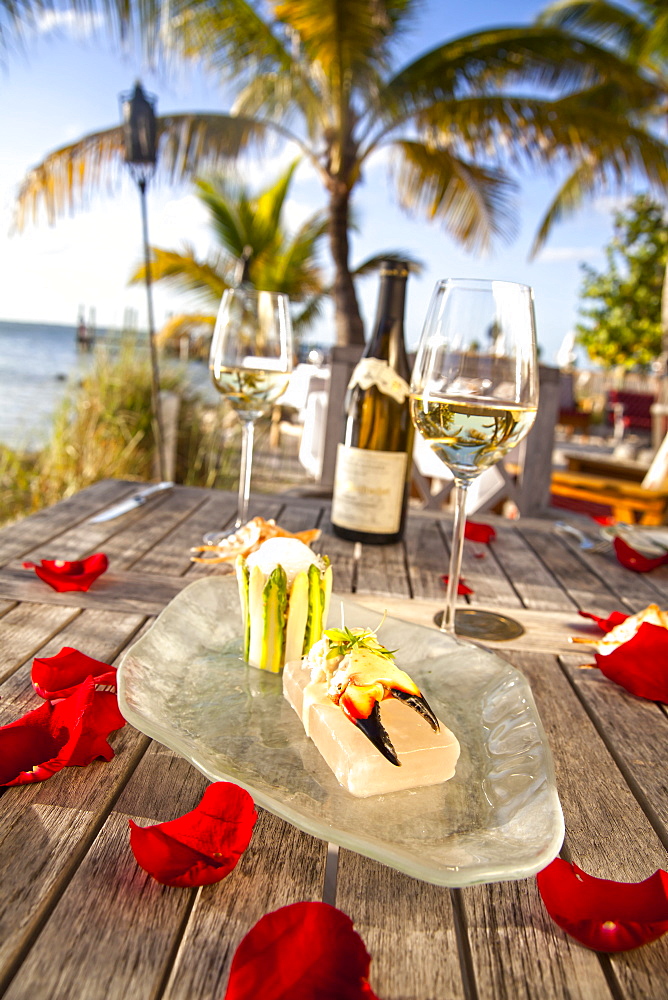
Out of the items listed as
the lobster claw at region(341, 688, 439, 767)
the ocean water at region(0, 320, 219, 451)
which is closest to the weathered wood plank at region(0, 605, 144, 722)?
the lobster claw at region(341, 688, 439, 767)

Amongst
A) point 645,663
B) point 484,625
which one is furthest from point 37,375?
point 645,663

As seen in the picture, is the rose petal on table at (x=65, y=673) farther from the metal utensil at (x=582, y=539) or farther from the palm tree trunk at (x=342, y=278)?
the palm tree trunk at (x=342, y=278)

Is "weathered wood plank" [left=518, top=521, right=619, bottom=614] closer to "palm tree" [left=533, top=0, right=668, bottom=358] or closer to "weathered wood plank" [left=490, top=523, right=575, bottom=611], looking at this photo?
"weathered wood plank" [left=490, top=523, right=575, bottom=611]

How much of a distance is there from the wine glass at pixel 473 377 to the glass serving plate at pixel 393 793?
0.20 meters

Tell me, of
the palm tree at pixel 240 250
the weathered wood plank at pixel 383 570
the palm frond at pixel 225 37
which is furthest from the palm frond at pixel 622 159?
the weathered wood plank at pixel 383 570

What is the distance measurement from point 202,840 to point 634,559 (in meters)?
1.13

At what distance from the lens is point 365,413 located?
1416 millimetres

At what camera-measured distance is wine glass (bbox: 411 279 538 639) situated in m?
0.80

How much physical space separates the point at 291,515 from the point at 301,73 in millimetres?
7062

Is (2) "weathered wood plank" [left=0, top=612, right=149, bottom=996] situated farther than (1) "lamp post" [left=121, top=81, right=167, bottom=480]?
No

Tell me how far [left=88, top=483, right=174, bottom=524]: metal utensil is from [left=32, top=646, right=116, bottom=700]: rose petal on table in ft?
2.23

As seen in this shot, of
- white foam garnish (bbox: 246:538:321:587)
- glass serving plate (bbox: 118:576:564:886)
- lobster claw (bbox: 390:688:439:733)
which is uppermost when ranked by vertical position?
white foam garnish (bbox: 246:538:321:587)

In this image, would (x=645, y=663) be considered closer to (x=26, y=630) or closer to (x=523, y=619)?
(x=523, y=619)

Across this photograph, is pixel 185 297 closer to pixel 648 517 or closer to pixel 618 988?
pixel 648 517
